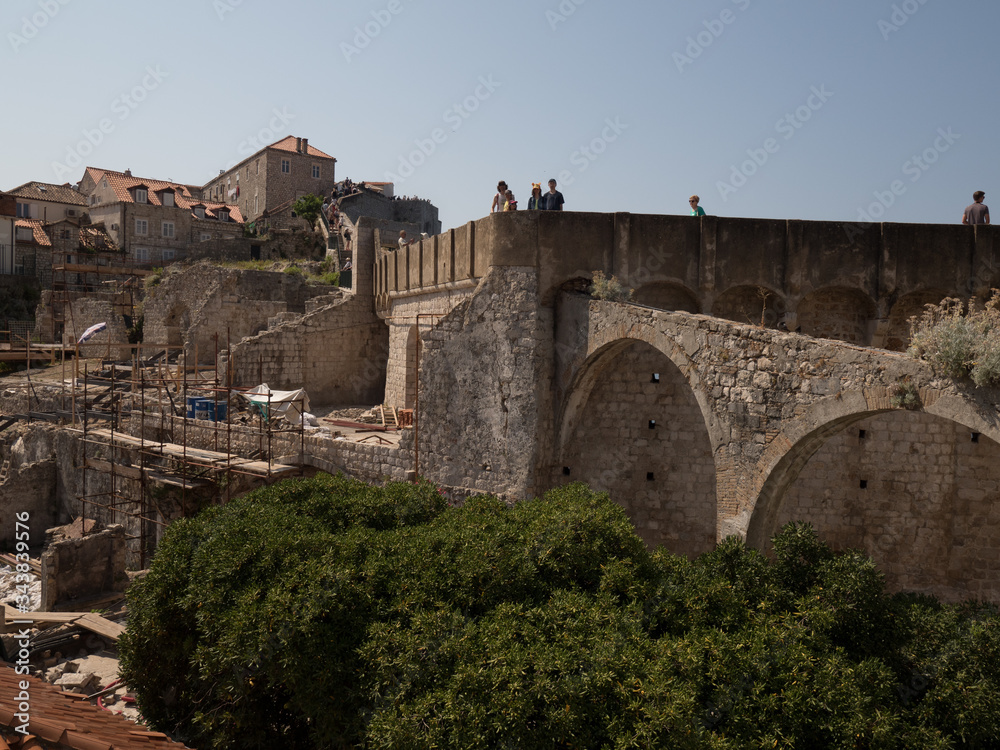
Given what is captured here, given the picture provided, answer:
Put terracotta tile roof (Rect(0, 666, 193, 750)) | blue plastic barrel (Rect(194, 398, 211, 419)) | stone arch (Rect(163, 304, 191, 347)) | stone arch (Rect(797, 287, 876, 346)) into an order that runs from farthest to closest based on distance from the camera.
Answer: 1. stone arch (Rect(163, 304, 191, 347))
2. blue plastic barrel (Rect(194, 398, 211, 419))
3. stone arch (Rect(797, 287, 876, 346))
4. terracotta tile roof (Rect(0, 666, 193, 750))

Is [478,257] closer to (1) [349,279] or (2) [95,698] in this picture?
(2) [95,698]

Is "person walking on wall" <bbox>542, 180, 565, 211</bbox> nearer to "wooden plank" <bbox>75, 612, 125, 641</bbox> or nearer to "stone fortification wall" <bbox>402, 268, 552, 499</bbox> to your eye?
"stone fortification wall" <bbox>402, 268, 552, 499</bbox>

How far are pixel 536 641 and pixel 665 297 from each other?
20.7 feet

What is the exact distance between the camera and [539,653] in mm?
5945

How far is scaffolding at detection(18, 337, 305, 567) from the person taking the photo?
14.8 meters

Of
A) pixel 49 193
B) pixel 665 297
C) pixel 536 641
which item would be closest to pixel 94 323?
pixel 49 193

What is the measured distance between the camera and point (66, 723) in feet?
15.4

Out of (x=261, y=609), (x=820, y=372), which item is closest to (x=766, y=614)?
(x=820, y=372)

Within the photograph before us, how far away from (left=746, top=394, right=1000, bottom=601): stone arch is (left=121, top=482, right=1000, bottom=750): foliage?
414 centimetres

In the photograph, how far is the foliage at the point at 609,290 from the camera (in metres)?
10.2

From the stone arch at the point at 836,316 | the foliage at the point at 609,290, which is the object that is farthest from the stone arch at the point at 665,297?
the stone arch at the point at 836,316

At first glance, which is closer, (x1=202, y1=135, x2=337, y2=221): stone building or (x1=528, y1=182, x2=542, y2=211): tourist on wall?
(x1=528, y1=182, x2=542, y2=211): tourist on wall

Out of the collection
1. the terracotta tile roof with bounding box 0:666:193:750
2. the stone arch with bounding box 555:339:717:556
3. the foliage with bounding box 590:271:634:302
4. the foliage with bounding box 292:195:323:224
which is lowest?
the terracotta tile roof with bounding box 0:666:193:750

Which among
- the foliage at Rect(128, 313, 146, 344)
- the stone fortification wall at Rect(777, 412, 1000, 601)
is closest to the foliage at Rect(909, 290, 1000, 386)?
the stone fortification wall at Rect(777, 412, 1000, 601)
